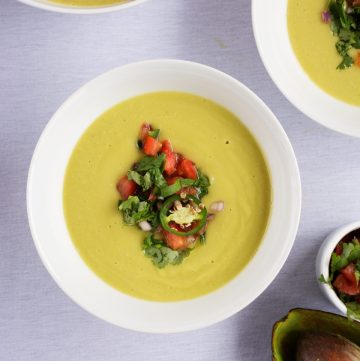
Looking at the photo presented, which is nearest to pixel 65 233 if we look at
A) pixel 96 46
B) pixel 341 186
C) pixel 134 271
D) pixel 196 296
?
pixel 134 271

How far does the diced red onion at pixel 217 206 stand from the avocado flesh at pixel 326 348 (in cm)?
59

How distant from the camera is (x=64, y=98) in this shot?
2416 millimetres

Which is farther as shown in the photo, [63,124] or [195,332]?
[195,332]

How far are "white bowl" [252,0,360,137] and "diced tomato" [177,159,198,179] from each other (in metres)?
0.44

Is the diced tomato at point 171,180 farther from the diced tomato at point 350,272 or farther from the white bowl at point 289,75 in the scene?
the diced tomato at point 350,272

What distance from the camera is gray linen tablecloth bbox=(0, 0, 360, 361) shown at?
2416 millimetres

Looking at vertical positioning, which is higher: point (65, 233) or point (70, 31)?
point (70, 31)

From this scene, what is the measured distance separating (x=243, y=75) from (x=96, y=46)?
585 mm

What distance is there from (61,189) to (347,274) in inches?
43.6

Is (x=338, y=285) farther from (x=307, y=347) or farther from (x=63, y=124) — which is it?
(x=63, y=124)

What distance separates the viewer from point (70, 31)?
242 cm

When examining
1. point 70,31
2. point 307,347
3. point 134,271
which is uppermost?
point 70,31

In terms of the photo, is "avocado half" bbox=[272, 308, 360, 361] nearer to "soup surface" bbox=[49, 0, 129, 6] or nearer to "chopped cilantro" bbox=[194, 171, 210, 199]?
"chopped cilantro" bbox=[194, 171, 210, 199]

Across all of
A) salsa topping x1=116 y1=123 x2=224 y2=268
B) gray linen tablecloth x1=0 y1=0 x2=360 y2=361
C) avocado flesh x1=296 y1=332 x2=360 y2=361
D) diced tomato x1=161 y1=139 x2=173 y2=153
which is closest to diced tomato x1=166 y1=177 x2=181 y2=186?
salsa topping x1=116 y1=123 x2=224 y2=268
